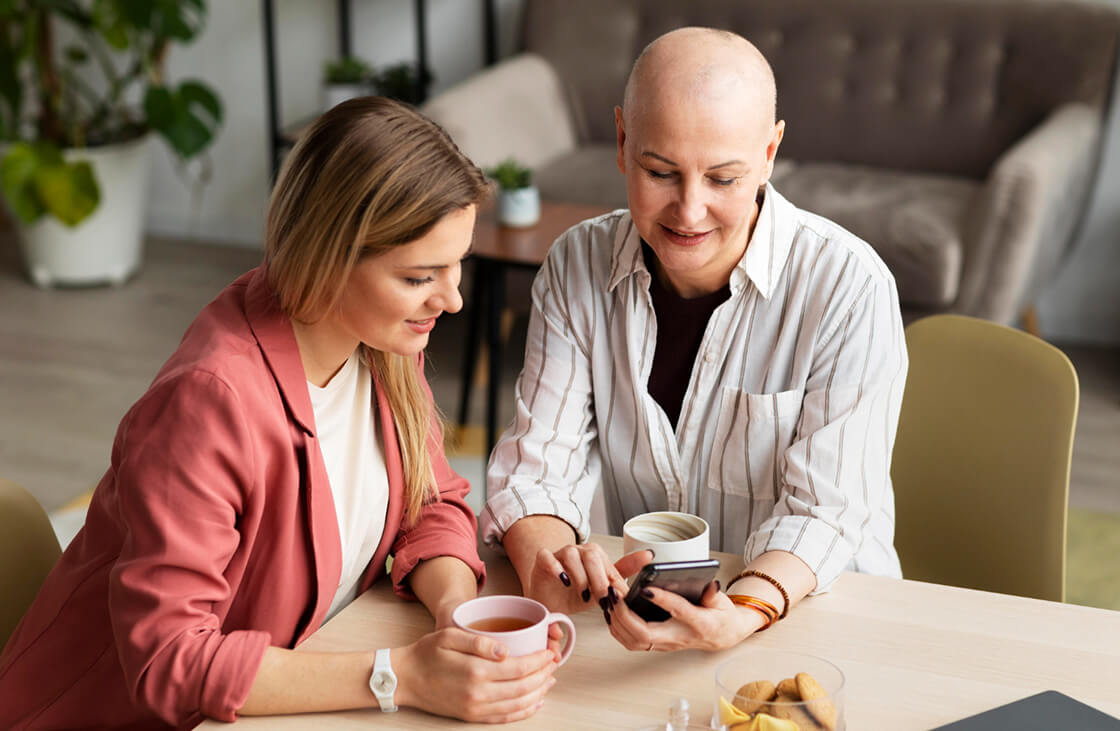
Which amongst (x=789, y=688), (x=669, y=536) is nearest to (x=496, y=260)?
(x=669, y=536)

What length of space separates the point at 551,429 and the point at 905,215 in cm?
213

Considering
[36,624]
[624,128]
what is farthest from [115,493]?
[624,128]

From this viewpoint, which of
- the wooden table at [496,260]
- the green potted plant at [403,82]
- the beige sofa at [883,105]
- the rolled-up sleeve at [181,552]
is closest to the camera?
the rolled-up sleeve at [181,552]

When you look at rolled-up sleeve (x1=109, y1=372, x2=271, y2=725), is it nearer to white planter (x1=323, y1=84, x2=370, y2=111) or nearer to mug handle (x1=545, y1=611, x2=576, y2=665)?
mug handle (x1=545, y1=611, x2=576, y2=665)

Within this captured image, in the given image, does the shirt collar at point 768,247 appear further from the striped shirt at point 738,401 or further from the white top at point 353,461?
the white top at point 353,461

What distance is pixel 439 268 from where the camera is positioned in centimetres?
127

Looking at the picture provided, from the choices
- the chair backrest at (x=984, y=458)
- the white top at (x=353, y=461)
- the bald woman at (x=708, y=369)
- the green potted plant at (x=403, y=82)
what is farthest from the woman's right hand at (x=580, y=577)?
the green potted plant at (x=403, y=82)

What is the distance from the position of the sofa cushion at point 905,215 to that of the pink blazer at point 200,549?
2232mm

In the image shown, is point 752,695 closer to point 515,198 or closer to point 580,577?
point 580,577

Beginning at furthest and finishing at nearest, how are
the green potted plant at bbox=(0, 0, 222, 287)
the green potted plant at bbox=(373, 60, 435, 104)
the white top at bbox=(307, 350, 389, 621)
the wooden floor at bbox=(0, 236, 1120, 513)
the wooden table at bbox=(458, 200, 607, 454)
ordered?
the green potted plant at bbox=(373, 60, 435, 104) < the green potted plant at bbox=(0, 0, 222, 287) < the wooden floor at bbox=(0, 236, 1120, 513) < the wooden table at bbox=(458, 200, 607, 454) < the white top at bbox=(307, 350, 389, 621)

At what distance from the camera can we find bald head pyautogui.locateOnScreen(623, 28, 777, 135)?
53.9 inches

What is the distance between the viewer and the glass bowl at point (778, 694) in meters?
0.98

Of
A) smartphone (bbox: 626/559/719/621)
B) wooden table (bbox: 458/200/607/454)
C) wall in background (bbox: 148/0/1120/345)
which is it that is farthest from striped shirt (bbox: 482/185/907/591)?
wall in background (bbox: 148/0/1120/345)

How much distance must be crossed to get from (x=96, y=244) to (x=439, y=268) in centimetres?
363
